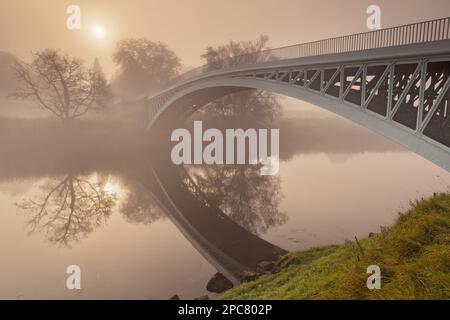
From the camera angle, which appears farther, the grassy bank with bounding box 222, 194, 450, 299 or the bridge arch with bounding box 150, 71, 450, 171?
the bridge arch with bounding box 150, 71, 450, 171

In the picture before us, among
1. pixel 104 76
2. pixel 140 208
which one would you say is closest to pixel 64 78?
pixel 104 76

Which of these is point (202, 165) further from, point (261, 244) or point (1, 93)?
point (1, 93)

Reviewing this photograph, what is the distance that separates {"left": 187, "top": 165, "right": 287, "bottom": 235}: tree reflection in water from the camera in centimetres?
1717

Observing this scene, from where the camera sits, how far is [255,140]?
4300cm

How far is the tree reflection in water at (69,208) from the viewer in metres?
15.7

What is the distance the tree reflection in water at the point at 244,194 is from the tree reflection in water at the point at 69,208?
24.7ft

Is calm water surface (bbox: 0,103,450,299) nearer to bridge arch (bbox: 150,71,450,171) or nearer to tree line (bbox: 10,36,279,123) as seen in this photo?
bridge arch (bbox: 150,71,450,171)

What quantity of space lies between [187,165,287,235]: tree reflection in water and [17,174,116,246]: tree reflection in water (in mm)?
7528

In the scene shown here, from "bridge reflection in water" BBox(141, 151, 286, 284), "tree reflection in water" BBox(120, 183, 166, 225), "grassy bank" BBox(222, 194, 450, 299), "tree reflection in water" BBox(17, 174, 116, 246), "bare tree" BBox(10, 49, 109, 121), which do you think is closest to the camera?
"grassy bank" BBox(222, 194, 450, 299)

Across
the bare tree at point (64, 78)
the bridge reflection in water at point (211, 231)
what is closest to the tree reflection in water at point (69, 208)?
the bridge reflection in water at point (211, 231)

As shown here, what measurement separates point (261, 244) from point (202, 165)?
70.5 feet

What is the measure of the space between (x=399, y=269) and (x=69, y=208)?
18.8m

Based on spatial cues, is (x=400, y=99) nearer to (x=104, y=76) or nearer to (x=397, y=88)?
(x=397, y=88)

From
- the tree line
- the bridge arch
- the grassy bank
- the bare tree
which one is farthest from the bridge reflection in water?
the bare tree
